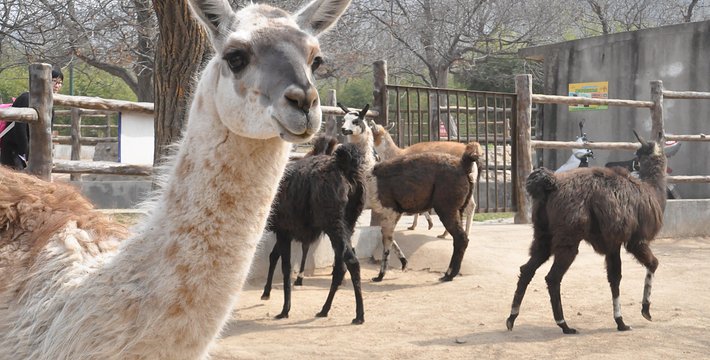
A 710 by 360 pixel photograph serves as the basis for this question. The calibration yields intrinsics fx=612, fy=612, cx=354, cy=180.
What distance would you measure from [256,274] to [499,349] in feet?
10.4

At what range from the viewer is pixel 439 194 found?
7.23 meters

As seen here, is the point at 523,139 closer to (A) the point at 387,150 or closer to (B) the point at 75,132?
(A) the point at 387,150

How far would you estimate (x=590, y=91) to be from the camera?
15.3 metres

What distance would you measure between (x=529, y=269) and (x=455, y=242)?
2.24 metres

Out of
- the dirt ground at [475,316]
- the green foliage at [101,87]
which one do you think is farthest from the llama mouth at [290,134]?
the green foliage at [101,87]

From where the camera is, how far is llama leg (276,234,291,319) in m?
5.44

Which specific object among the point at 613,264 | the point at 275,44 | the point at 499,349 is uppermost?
the point at 275,44

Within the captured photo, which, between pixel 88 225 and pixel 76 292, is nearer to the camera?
pixel 76 292

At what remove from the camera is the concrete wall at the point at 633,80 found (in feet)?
43.9

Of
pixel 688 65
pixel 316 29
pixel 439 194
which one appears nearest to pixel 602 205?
pixel 439 194

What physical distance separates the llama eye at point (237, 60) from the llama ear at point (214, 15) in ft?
0.49

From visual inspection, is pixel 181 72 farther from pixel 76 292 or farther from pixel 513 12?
pixel 513 12

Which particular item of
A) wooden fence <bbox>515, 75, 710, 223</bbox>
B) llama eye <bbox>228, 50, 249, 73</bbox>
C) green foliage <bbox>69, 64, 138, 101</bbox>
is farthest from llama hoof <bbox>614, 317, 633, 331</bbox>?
green foliage <bbox>69, 64, 138, 101</bbox>

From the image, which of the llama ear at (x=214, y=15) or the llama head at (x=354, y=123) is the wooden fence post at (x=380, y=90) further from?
the llama ear at (x=214, y=15)
